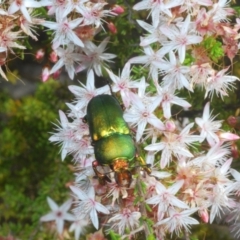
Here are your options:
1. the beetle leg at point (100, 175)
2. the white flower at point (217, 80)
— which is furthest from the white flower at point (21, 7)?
the white flower at point (217, 80)

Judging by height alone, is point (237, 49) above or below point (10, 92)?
above

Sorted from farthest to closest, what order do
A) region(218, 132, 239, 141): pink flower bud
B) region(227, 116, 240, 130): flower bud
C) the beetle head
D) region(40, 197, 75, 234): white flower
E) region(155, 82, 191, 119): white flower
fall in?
region(40, 197, 75, 234): white flower, region(227, 116, 240, 130): flower bud, region(218, 132, 239, 141): pink flower bud, region(155, 82, 191, 119): white flower, the beetle head

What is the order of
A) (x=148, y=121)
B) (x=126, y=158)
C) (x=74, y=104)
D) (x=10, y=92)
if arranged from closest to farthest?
(x=126, y=158) → (x=148, y=121) → (x=74, y=104) → (x=10, y=92)

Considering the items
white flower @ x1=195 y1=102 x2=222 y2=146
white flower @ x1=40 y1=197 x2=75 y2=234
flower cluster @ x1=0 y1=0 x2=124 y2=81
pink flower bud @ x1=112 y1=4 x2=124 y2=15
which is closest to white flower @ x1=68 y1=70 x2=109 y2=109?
flower cluster @ x1=0 y1=0 x2=124 y2=81

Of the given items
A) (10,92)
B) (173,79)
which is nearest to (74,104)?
(173,79)

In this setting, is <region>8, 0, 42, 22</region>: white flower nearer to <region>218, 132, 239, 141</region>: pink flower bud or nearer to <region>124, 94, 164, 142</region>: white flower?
<region>124, 94, 164, 142</region>: white flower

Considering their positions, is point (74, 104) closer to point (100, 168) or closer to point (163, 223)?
point (100, 168)

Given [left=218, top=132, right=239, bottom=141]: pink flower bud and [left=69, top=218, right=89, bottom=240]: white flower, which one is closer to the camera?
[left=218, top=132, right=239, bottom=141]: pink flower bud
